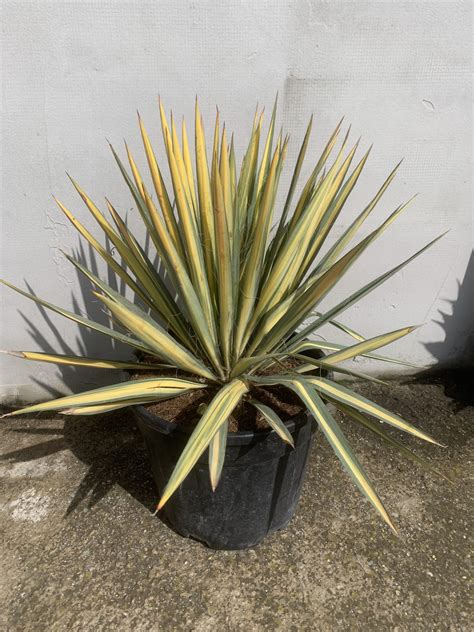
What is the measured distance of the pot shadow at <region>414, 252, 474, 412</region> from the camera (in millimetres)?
2371

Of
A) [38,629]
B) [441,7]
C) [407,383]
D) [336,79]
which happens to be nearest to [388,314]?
[407,383]

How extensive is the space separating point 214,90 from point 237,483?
146cm

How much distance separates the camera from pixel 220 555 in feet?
5.26

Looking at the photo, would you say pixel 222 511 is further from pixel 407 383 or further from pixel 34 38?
pixel 34 38

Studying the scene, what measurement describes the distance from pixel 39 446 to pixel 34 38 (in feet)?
5.42

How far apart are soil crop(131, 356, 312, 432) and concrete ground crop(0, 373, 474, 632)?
0.50 m

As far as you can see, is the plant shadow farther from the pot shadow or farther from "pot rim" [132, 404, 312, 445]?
the pot shadow

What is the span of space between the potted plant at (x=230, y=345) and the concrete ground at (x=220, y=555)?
124 millimetres

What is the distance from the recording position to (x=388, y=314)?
2.36 meters

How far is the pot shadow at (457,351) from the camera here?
93.4 inches

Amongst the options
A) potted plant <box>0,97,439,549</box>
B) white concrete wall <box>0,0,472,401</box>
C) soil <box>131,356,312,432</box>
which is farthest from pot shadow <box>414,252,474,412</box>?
soil <box>131,356,312,432</box>

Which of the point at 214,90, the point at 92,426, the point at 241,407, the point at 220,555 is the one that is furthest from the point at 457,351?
the point at 92,426

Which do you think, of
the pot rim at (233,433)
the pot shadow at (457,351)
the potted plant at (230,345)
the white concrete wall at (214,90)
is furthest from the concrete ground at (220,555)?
the white concrete wall at (214,90)

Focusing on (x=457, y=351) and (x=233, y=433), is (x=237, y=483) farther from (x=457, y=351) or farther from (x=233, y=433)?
(x=457, y=351)
